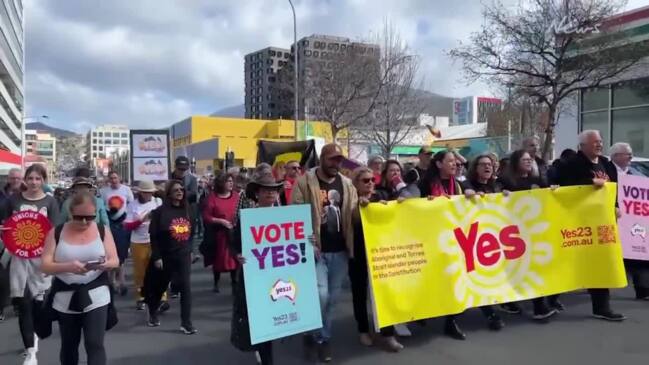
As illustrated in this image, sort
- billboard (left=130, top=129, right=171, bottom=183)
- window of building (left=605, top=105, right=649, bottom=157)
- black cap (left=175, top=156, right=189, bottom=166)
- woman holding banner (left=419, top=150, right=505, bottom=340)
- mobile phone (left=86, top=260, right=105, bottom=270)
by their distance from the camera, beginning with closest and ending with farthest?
1. mobile phone (left=86, top=260, right=105, bottom=270)
2. woman holding banner (left=419, top=150, right=505, bottom=340)
3. black cap (left=175, top=156, right=189, bottom=166)
4. billboard (left=130, top=129, right=171, bottom=183)
5. window of building (left=605, top=105, right=649, bottom=157)

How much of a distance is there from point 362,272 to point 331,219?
760 mm

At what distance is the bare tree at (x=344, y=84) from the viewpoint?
24469mm

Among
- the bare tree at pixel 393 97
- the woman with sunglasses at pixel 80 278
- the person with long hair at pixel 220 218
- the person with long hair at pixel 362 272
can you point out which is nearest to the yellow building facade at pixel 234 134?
the bare tree at pixel 393 97

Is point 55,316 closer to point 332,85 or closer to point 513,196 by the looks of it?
point 513,196

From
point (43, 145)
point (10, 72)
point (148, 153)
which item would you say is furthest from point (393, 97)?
point (43, 145)

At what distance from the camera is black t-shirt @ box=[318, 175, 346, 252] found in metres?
5.12

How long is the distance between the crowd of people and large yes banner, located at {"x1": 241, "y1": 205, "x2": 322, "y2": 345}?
0.11 m

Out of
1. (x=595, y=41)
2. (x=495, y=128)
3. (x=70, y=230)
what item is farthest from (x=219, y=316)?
(x=495, y=128)

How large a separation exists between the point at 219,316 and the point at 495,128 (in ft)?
166

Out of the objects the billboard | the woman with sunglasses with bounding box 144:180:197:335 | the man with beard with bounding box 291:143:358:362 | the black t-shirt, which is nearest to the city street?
the man with beard with bounding box 291:143:358:362

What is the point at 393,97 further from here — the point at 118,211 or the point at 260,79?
the point at 260,79

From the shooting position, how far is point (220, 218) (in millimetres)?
7785

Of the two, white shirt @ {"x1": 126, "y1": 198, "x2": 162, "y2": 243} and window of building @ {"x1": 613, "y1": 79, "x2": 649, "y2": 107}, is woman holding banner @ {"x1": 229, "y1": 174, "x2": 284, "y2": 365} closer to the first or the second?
white shirt @ {"x1": 126, "y1": 198, "x2": 162, "y2": 243}

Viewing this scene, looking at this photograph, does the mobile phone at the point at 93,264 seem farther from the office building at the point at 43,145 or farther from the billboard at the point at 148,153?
the office building at the point at 43,145
